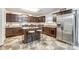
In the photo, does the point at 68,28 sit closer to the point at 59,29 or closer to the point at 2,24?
the point at 59,29

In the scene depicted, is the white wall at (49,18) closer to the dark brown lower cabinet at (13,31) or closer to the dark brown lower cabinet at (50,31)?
the dark brown lower cabinet at (50,31)

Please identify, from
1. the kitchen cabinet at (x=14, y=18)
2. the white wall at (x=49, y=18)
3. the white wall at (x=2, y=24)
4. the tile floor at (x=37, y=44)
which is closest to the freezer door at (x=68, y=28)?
the tile floor at (x=37, y=44)

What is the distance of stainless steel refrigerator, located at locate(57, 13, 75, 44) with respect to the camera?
2.09 meters

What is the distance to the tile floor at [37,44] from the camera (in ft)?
6.80

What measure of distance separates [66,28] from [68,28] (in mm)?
45

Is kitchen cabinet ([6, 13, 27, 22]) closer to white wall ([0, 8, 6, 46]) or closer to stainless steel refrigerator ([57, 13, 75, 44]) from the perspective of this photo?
white wall ([0, 8, 6, 46])

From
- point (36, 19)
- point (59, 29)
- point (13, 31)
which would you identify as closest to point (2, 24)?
point (13, 31)

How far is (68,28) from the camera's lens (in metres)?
2.11

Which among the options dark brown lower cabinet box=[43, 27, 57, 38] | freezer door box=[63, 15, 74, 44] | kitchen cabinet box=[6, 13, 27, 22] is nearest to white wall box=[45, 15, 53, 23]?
dark brown lower cabinet box=[43, 27, 57, 38]

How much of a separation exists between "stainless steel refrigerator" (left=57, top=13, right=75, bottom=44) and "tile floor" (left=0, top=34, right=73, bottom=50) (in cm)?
13

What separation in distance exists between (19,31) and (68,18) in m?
1.09
